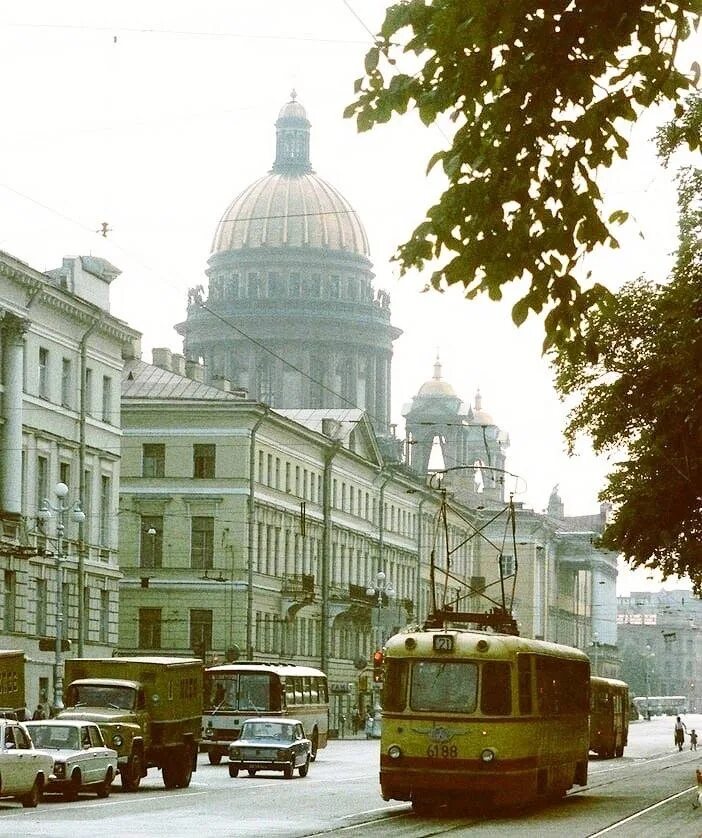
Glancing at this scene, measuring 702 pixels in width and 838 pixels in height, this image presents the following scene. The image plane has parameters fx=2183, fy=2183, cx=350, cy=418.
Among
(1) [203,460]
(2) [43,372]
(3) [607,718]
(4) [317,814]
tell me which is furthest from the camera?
(1) [203,460]

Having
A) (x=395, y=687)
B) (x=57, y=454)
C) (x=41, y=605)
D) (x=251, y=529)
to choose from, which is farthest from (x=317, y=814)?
(x=251, y=529)

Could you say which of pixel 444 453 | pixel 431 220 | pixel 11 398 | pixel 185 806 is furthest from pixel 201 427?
pixel 444 453

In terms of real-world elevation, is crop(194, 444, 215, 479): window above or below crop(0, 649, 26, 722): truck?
above

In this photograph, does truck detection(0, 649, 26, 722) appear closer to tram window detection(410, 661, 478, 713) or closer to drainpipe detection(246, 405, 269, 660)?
tram window detection(410, 661, 478, 713)

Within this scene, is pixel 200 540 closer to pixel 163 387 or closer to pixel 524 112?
pixel 163 387

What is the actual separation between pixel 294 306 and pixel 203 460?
84.3 m

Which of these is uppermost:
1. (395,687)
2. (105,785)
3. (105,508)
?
(105,508)

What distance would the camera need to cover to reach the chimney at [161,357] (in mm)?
99938

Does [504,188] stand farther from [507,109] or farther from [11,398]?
[11,398]

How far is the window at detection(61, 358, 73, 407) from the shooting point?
69.7 metres

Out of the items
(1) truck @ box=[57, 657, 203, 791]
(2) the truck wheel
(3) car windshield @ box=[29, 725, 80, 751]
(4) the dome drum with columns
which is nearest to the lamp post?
(1) truck @ box=[57, 657, 203, 791]

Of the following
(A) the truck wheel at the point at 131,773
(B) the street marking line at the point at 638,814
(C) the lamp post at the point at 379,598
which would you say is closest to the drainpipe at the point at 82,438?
(C) the lamp post at the point at 379,598

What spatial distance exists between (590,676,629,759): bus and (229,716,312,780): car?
21.7 metres

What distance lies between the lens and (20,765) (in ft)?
105
